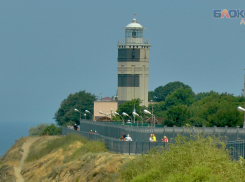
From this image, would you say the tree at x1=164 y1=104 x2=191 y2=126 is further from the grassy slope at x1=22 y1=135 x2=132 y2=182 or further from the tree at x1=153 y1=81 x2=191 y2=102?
the tree at x1=153 y1=81 x2=191 y2=102

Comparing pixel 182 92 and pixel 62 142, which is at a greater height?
pixel 182 92

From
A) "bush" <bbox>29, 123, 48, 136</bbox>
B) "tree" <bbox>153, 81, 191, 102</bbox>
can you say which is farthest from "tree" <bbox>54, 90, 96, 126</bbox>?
"tree" <bbox>153, 81, 191, 102</bbox>

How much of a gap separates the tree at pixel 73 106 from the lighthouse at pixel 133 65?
17887 mm

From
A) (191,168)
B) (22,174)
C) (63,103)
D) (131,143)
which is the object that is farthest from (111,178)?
(63,103)

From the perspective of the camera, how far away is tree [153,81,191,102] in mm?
187875

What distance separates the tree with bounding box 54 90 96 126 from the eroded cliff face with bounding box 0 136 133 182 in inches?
2378

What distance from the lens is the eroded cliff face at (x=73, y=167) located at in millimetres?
37625

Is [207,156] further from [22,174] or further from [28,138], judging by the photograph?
[28,138]

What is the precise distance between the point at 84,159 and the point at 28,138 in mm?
52258

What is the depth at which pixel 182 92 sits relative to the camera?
5044 inches

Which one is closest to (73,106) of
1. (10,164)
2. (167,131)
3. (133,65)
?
(133,65)

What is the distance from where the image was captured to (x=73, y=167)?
152 ft

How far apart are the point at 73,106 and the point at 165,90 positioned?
5976 centimetres

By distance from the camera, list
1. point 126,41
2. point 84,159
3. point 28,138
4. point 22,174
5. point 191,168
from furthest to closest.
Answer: point 126,41
point 28,138
point 22,174
point 84,159
point 191,168
